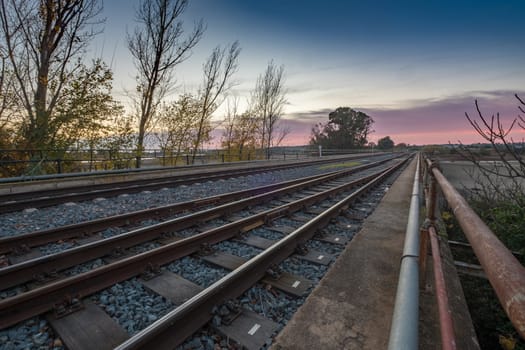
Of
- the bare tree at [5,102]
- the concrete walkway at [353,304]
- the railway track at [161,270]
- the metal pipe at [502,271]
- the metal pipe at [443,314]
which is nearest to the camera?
the metal pipe at [502,271]

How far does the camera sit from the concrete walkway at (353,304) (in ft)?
7.19

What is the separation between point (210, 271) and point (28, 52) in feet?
48.0

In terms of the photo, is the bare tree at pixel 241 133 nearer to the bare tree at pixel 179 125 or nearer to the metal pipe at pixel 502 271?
the bare tree at pixel 179 125

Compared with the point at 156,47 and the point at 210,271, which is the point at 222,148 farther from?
the point at 210,271

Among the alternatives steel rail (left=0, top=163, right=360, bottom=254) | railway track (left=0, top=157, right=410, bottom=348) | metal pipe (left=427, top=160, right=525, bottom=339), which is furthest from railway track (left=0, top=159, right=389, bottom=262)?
metal pipe (left=427, top=160, right=525, bottom=339)

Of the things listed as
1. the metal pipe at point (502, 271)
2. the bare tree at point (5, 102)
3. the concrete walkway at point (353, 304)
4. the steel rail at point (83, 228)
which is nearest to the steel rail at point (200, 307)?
the concrete walkway at point (353, 304)

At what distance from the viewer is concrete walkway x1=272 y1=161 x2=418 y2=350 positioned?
219 centimetres

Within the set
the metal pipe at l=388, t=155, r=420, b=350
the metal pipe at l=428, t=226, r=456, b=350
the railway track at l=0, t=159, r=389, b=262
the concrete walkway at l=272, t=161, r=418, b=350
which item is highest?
the metal pipe at l=428, t=226, r=456, b=350

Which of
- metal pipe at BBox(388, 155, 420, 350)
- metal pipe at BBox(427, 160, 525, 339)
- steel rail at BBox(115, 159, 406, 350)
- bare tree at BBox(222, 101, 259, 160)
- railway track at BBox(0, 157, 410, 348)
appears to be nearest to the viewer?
metal pipe at BBox(427, 160, 525, 339)

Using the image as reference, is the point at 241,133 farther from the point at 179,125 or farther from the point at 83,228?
the point at 83,228

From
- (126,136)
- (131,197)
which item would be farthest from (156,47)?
(131,197)

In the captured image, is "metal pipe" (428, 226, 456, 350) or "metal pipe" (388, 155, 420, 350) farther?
"metal pipe" (388, 155, 420, 350)

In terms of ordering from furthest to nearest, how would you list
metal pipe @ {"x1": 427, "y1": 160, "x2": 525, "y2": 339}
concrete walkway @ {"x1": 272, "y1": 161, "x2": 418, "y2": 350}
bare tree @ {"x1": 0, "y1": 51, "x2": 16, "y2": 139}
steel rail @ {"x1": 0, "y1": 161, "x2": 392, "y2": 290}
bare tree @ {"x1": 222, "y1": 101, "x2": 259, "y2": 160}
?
bare tree @ {"x1": 222, "y1": 101, "x2": 259, "y2": 160}
bare tree @ {"x1": 0, "y1": 51, "x2": 16, "y2": 139}
steel rail @ {"x1": 0, "y1": 161, "x2": 392, "y2": 290}
concrete walkway @ {"x1": 272, "y1": 161, "x2": 418, "y2": 350}
metal pipe @ {"x1": 427, "y1": 160, "x2": 525, "y2": 339}

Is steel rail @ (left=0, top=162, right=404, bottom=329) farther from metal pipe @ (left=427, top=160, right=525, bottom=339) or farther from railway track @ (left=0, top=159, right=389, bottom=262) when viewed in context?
metal pipe @ (left=427, top=160, right=525, bottom=339)
